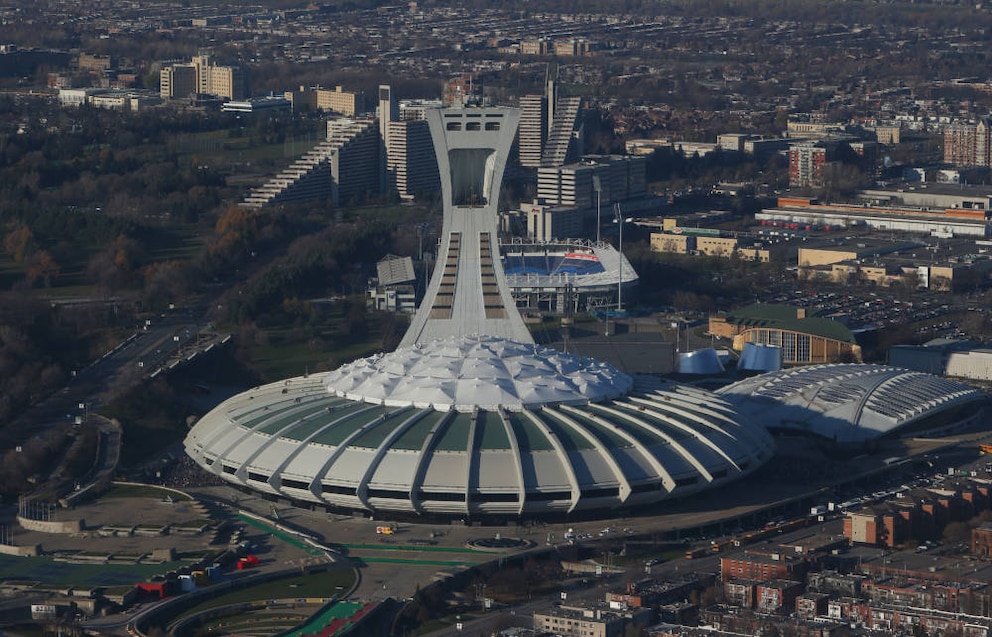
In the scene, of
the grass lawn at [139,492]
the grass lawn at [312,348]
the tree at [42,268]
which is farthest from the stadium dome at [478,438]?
the tree at [42,268]

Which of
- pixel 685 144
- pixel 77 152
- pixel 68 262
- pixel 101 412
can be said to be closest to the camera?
pixel 101 412

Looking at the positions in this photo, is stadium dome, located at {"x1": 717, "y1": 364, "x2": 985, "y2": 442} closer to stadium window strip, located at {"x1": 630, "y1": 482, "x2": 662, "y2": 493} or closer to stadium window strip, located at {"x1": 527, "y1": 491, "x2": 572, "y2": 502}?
stadium window strip, located at {"x1": 630, "y1": 482, "x2": 662, "y2": 493}

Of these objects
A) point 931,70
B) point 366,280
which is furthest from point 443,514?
point 931,70

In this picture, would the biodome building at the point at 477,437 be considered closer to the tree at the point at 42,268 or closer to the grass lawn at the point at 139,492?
the grass lawn at the point at 139,492

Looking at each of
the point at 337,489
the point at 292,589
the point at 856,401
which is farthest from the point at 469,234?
the point at 292,589

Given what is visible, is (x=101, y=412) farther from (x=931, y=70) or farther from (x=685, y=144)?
(x=931, y=70)

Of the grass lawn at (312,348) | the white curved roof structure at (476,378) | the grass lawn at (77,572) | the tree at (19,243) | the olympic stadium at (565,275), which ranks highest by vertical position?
the white curved roof structure at (476,378)

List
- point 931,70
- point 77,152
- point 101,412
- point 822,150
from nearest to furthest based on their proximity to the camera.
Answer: point 101,412 < point 77,152 < point 822,150 < point 931,70
